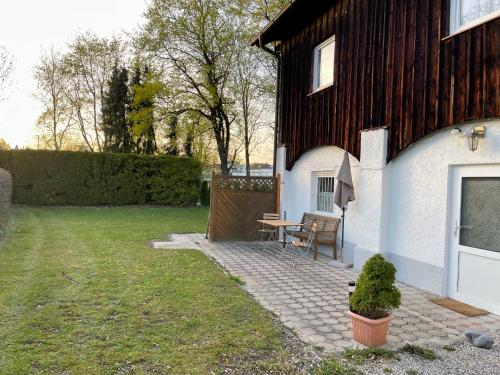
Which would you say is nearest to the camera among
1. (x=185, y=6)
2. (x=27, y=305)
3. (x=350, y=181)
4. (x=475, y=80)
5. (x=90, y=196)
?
(x=27, y=305)

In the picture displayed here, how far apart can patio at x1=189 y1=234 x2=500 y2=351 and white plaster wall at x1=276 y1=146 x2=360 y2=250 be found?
4.14ft

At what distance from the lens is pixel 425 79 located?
6160 millimetres

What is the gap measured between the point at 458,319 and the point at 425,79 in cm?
357

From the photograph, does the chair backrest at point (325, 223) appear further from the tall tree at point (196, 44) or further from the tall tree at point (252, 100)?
the tall tree at point (196, 44)

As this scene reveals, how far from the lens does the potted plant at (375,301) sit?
389 centimetres

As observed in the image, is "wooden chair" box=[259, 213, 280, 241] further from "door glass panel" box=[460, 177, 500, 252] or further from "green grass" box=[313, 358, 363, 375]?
"green grass" box=[313, 358, 363, 375]

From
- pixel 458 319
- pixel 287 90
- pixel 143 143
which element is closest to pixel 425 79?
pixel 458 319

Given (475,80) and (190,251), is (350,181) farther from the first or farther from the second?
(190,251)

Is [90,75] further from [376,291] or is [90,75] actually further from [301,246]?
[376,291]

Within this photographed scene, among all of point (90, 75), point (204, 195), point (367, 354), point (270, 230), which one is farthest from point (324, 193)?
point (90, 75)

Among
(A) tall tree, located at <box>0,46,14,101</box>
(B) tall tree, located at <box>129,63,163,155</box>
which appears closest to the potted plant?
(A) tall tree, located at <box>0,46,14,101</box>

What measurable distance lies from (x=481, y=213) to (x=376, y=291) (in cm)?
247

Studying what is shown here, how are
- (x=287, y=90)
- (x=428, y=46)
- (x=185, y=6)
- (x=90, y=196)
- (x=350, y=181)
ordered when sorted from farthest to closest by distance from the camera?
(x=185, y=6) → (x=90, y=196) → (x=287, y=90) → (x=350, y=181) → (x=428, y=46)

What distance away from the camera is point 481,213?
5336 millimetres
